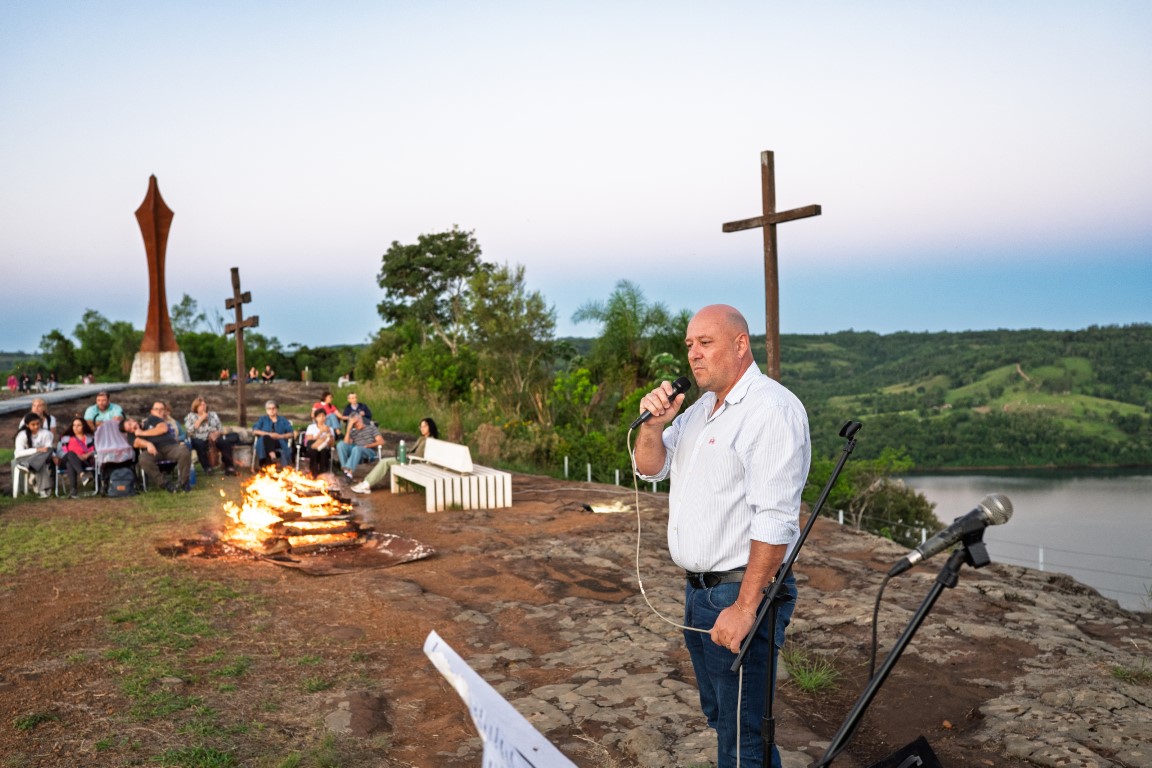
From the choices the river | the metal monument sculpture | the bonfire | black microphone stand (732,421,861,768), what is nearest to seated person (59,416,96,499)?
the bonfire

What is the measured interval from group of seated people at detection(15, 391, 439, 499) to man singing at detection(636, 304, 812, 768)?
9.70 meters

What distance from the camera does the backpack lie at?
37.8 feet

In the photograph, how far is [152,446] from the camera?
11.9 metres

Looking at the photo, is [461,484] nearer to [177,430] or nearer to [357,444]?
[357,444]

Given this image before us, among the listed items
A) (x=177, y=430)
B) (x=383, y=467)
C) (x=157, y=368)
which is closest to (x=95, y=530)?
(x=177, y=430)

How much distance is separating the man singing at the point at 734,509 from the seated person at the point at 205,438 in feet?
40.4

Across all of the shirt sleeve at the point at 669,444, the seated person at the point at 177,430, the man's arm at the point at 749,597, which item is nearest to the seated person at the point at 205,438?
the seated person at the point at 177,430

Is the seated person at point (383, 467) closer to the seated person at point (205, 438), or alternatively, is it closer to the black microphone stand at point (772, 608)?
the seated person at point (205, 438)

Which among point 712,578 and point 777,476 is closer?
point 777,476

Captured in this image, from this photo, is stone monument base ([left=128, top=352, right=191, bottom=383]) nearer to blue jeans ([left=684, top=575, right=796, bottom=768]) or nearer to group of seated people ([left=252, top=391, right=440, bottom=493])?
→ group of seated people ([left=252, top=391, right=440, bottom=493])

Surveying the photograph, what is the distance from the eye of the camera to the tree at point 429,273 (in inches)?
2023

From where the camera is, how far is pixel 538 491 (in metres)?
11.8

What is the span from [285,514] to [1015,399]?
41945 mm

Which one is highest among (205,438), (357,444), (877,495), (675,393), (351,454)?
(675,393)
